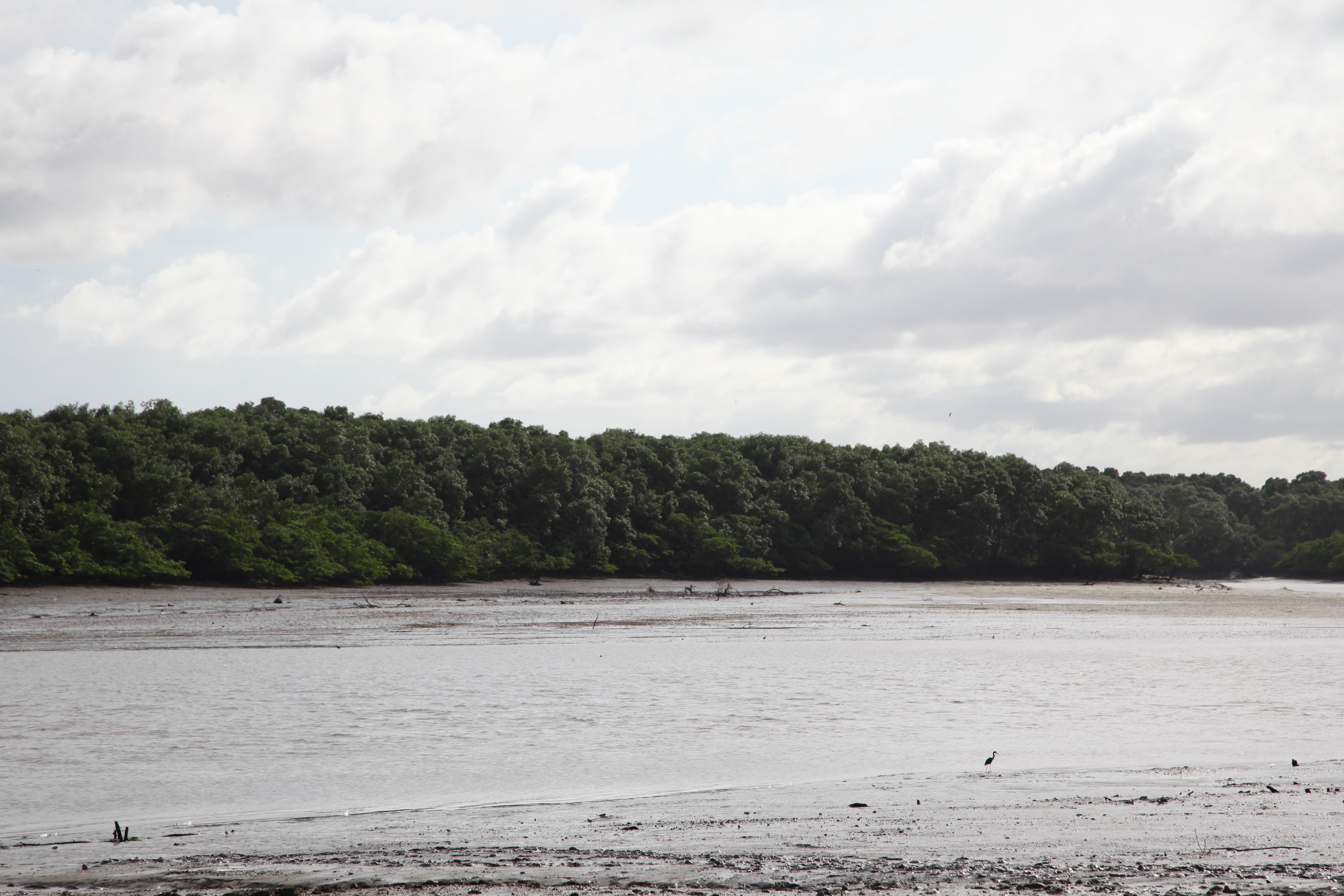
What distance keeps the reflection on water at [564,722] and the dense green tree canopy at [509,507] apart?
85.5 ft

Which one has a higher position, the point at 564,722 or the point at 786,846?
the point at 786,846

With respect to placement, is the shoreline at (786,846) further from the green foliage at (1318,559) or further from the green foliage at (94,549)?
the green foliage at (1318,559)

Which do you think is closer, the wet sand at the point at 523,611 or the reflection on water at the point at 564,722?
the reflection on water at the point at 564,722

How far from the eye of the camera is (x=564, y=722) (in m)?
15.8

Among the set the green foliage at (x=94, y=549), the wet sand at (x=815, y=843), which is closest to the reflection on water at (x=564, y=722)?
the wet sand at (x=815, y=843)

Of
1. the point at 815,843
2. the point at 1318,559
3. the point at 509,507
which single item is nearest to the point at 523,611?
the point at 509,507

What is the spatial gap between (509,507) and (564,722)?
5431 cm

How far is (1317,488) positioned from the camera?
132m

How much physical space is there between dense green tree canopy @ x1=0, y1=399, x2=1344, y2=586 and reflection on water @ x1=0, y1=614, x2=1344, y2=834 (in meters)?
26.1

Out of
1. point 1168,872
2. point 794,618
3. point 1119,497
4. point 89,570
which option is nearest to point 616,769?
point 1168,872

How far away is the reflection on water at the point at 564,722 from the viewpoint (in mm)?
11531

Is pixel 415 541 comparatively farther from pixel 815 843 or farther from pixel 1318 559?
pixel 1318 559

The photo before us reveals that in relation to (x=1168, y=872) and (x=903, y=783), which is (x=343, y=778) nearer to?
(x=903, y=783)

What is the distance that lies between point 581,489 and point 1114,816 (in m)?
60.6
